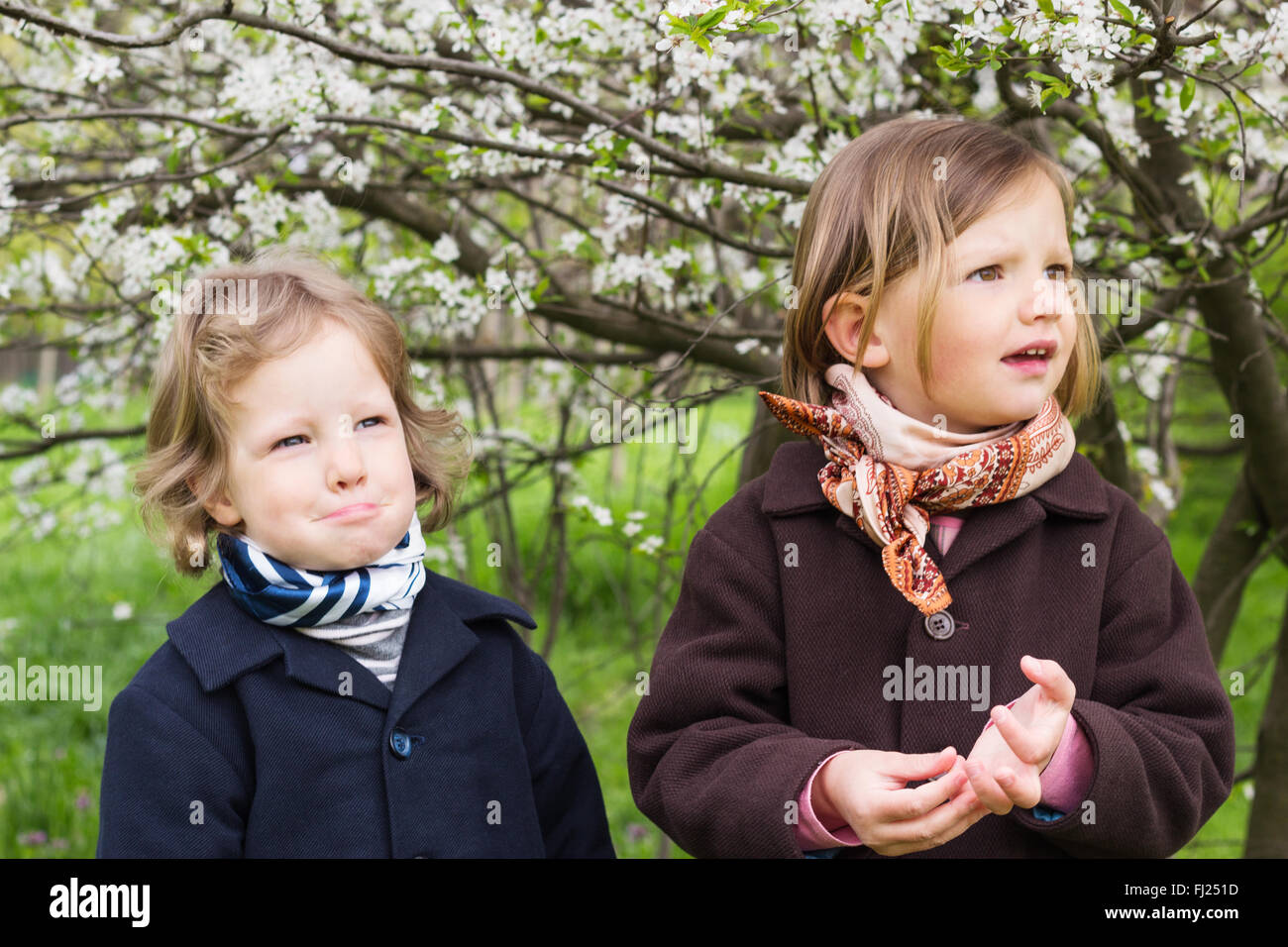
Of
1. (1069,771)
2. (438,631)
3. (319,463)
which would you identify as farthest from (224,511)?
(1069,771)

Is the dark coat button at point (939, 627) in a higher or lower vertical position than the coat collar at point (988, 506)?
lower

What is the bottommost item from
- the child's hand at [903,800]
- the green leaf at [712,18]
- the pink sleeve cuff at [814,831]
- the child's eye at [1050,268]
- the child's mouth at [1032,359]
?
the pink sleeve cuff at [814,831]

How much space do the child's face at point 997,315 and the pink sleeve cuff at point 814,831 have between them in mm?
482

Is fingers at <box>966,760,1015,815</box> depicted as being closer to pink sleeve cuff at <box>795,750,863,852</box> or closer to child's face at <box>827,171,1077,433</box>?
pink sleeve cuff at <box>795,750,863,852</box>

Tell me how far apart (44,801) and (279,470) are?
120 inches

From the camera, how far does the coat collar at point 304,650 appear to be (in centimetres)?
157

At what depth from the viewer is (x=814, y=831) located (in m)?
1.43

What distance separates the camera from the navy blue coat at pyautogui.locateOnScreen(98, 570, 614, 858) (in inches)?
59.6

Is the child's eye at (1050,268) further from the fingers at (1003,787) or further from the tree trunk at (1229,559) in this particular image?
the tree trunk at (1229,559)

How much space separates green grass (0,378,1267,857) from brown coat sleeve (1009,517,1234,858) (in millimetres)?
1288

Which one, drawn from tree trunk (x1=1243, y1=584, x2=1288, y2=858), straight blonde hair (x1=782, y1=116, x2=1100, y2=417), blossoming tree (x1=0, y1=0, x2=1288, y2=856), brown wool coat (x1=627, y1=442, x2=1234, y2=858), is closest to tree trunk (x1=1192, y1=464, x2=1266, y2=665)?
blossoming tree (x1=0, y1=0, x2=1288, y2=856)

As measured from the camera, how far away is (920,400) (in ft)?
5.28

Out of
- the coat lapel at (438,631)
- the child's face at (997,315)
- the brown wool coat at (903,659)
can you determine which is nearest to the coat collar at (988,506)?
the brown wool coat at (903,659)

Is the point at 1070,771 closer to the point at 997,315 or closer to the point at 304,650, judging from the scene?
the point at 997,315
